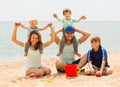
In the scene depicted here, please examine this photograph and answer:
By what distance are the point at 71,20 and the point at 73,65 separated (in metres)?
1.32

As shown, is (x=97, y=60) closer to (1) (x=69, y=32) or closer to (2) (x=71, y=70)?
(2) (x=71, y=70)

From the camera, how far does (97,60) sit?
7855mm

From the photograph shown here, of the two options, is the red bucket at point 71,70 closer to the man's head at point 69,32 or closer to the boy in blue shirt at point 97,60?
the boy in blue shirt at point 97,60

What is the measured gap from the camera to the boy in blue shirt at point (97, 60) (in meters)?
7.71

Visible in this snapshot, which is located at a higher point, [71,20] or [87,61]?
[71,20]

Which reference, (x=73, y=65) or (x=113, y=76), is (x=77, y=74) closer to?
(x=73, y=65)

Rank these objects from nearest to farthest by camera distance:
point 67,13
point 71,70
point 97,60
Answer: point 71,70
point 97,60
point 67,13

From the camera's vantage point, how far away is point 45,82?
719cm

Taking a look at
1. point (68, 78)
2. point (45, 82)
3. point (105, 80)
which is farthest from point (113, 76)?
point (45, 82)

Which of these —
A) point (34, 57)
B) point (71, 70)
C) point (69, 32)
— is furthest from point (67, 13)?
point (71, 70)

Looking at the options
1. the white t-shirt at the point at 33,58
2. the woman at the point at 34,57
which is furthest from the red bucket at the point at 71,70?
the white t-shirt at the point at 33,58

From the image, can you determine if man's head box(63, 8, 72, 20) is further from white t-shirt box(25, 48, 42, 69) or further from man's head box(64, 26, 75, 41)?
white t-shirt box(25, 48, 42, 69)

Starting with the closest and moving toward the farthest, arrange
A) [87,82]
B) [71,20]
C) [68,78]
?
1. [87,82]
2. [68,78]
3. [71,20]

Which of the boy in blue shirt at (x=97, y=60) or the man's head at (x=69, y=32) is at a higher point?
the man's head at (x=69, y=32)
